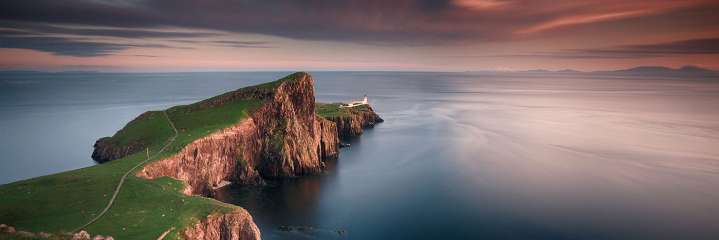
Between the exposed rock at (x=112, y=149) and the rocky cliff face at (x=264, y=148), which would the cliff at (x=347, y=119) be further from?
the exposed rock at (x=112, y=149)

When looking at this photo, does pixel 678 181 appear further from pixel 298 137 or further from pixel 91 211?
pixel 91 211

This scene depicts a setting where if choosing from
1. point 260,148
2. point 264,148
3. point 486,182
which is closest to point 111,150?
point 260,148

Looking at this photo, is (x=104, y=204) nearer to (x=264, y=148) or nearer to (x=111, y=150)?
(x=264, y=148)

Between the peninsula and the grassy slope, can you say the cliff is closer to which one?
the peninsula

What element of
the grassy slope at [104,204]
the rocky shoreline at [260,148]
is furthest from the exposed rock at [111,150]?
the grassy slope at [104,204]

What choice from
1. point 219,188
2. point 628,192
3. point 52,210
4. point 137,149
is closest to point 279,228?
point 219,188
